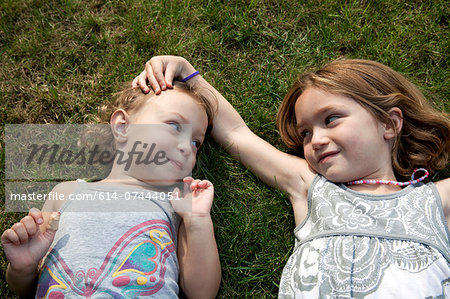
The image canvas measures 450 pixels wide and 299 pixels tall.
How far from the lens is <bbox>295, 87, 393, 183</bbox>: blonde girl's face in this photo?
2.24m

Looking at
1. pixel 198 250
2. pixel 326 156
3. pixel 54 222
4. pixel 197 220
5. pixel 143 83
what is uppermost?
pixel 143 83

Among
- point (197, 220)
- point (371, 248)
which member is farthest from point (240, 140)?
point (371, 248)

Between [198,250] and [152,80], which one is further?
[152,80]

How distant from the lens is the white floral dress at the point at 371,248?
202 centimetres

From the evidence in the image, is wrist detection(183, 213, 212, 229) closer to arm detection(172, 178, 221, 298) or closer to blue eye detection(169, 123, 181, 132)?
arm detection(172, 178, 221, 298)

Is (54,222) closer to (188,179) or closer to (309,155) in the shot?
(188,179)

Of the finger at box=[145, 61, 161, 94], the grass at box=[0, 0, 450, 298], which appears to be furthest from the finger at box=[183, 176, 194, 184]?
the finger at box=[145, 61, 161, 94]

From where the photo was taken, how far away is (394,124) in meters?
2.36

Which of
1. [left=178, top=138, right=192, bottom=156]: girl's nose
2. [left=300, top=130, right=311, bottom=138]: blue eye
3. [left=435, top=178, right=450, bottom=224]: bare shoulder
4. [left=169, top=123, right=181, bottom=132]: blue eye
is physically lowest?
[left=435, top=178, right=450, bottom=224]: bare shoulder

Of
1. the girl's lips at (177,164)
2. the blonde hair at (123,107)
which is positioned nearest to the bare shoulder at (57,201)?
the blonde hair at (123,107)

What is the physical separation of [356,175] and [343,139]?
0.79ft

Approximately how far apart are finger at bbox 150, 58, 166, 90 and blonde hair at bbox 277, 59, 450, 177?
786 millimetres

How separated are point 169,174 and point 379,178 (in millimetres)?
1175

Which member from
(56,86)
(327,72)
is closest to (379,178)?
(327,72)
